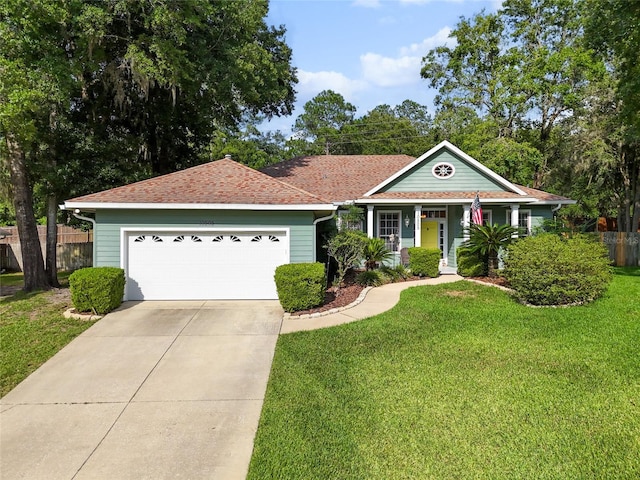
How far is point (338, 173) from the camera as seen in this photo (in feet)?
60.4

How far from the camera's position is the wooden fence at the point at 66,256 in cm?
1961

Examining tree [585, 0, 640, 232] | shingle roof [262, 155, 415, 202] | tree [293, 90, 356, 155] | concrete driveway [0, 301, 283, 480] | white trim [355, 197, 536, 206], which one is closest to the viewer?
concrete driveway [0, 301, 283, 480]

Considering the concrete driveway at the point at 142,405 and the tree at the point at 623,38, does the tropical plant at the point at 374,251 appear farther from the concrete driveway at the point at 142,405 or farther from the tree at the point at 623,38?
the tree at the point at 623,38

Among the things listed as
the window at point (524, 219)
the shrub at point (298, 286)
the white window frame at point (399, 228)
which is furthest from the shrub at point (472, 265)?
the shrub at point (298, 286)

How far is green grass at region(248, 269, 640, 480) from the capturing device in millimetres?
3482

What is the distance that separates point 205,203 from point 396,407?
719 cm

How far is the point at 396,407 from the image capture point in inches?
175

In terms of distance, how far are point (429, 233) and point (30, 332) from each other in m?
13.5

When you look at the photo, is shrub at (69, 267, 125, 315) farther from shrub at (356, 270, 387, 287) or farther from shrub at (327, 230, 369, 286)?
shrub at (356, 270, 387, 287)

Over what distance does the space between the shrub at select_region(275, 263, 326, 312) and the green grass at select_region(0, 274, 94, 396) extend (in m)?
4.18

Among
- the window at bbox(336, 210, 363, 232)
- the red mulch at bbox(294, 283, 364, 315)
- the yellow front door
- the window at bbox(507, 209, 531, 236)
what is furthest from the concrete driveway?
the window at bbox(507, 209, 531, 236)

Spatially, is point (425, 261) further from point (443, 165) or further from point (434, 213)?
point (443, 165)

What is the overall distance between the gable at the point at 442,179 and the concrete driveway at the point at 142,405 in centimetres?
959

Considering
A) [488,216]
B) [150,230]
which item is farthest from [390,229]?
[150,230]
